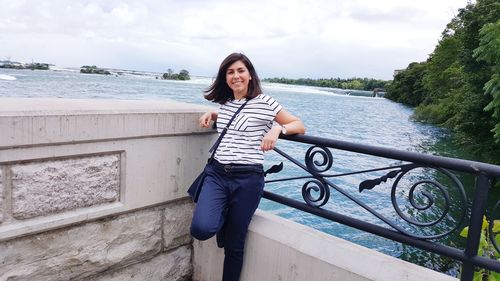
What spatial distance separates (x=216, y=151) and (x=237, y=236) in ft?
1.83

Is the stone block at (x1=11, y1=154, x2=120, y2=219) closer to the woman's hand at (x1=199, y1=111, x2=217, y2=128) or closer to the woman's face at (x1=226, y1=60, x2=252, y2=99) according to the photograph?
the woman's hand at (x1=199, y1=111, x2=217, y2=128)

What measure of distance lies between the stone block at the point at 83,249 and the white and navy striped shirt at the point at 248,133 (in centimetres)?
67

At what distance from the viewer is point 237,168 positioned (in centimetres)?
261

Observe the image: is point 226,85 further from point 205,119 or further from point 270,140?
point 270,140

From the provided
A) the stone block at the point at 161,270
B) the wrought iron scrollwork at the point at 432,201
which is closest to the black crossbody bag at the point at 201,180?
the stone block at the point at 161,270

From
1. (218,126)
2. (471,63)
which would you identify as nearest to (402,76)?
(471,63)

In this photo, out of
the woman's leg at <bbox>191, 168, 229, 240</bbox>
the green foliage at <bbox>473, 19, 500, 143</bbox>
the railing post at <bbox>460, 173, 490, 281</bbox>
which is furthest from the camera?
the green foliage at <bbox>473, 19, 500, 143</bbox>

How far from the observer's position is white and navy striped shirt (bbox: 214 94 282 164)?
264cm

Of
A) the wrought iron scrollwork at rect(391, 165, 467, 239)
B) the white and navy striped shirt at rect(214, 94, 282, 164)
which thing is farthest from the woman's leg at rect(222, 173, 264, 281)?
the wrought iron scrollwork at rect(391, 165, 467, 239)

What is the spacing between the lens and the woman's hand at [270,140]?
257 centimetres

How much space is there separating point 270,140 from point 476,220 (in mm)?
1166

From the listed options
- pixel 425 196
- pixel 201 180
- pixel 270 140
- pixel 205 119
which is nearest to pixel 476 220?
pixel 425 196

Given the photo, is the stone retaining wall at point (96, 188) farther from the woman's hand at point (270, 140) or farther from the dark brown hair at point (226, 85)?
the woman's hand at point (270, 140)

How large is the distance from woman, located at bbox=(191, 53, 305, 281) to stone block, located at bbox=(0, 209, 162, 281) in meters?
0.44
